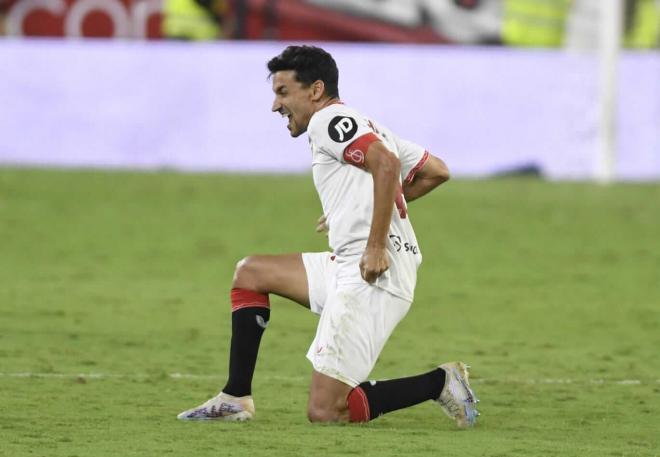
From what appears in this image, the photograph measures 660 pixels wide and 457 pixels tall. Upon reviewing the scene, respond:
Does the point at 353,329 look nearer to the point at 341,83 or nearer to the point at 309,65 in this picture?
the point at 309,65

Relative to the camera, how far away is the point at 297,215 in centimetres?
2000

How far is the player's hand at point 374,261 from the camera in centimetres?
754

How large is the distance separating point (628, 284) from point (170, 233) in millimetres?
5793

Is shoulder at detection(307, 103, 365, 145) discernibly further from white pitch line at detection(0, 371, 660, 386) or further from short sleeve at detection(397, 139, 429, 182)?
white pitch line at detection(0, 371, 660, 386)

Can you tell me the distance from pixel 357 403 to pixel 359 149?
48.5 inches

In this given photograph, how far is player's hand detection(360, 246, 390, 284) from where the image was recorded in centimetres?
754

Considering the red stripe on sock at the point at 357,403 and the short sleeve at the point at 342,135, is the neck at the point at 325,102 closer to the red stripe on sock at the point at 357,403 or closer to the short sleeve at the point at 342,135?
the short sleeve at the point at 342,135

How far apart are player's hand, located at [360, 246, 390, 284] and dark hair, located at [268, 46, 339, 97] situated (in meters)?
0.89

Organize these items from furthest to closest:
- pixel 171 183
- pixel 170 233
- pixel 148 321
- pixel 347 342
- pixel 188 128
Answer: pixel 188 128 → pixel 171 183 → pixel 170 233 → pixel 148 321 → pixel 347 342

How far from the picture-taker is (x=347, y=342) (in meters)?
7.73

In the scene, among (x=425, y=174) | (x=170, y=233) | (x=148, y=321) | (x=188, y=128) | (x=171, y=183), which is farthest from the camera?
(x=188, y=128)

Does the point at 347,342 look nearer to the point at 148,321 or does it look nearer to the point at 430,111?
the point at 148,321

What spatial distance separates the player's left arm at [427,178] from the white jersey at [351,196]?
0.44 m

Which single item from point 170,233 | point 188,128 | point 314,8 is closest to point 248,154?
point 188,128
